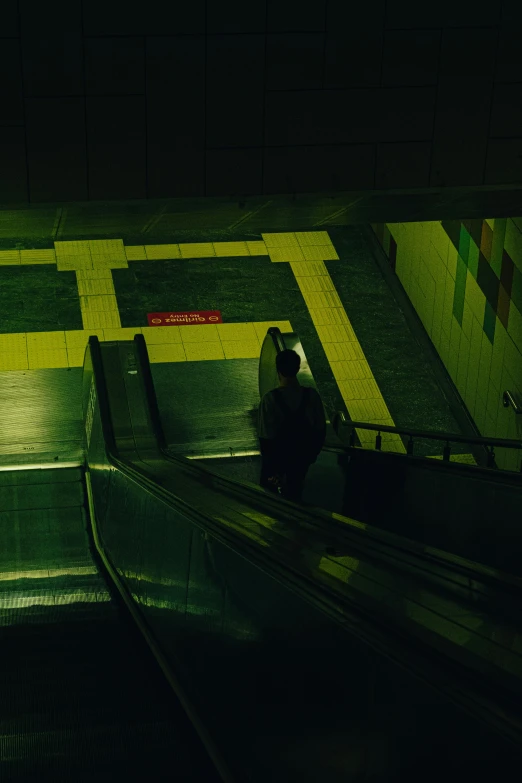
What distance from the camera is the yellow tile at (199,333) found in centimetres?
966

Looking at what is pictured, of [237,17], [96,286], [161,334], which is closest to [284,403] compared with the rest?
[237,17]

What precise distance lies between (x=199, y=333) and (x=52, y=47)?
173 inches

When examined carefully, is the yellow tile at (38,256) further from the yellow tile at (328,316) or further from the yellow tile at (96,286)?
the yellow tile at (328,316)

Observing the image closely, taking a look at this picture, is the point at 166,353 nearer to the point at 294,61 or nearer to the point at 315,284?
the point at 315,284

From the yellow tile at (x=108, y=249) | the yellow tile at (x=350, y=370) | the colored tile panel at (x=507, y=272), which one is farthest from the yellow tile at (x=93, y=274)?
the colored tile panel at (x=507, y=272)

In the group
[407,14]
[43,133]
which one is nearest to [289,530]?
[43,133]

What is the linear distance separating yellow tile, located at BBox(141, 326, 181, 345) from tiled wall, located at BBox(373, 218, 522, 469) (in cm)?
286

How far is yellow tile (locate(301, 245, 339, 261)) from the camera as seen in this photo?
11367mm

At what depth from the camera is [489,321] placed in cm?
897

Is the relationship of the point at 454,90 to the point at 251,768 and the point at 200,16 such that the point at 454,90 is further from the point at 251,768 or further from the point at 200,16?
the point at 251,768

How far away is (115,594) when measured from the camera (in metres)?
5.08

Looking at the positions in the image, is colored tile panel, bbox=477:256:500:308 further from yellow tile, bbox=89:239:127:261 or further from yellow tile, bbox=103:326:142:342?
yellow tile, bbox=89:239:127:261

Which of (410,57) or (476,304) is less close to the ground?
(410,57)

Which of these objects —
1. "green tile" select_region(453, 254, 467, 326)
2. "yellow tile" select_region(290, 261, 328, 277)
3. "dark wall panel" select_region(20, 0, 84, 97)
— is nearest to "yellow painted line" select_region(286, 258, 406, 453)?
"yellow tile" select_region(290, 261, 328, 277)
